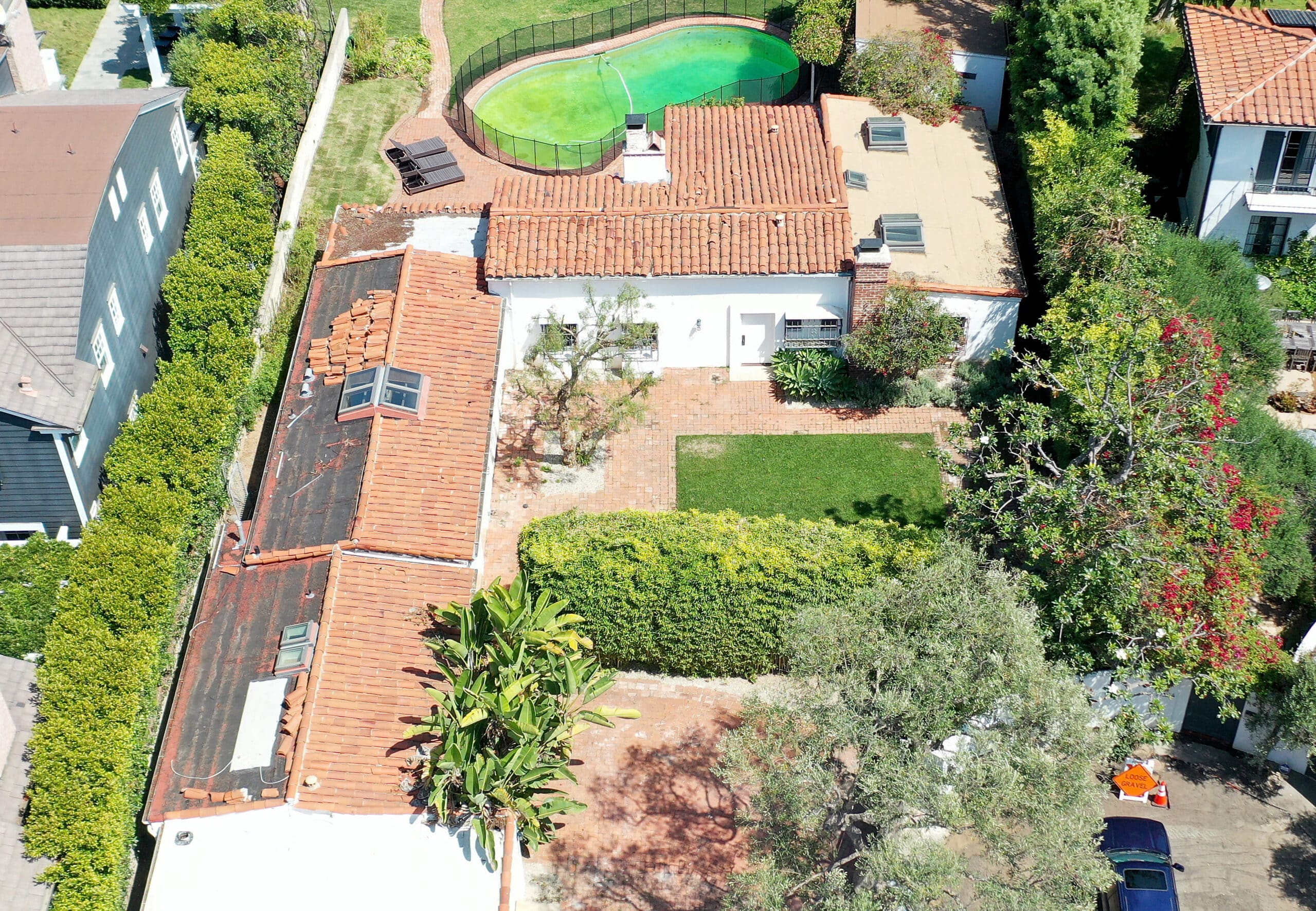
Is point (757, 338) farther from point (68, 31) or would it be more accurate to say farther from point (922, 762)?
point (68, 31)

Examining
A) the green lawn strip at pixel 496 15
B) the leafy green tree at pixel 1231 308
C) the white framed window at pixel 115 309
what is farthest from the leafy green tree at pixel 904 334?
the green lawn strip at pixel 496 15

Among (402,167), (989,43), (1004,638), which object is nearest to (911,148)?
(989,43)

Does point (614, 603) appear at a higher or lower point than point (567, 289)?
lower

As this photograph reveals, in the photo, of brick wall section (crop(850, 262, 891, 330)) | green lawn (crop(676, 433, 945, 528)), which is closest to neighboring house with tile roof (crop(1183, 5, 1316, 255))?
brick wall section (crop(850, 262, 891, 330))

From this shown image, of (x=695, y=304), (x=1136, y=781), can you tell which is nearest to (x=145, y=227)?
(x=695, y=304)

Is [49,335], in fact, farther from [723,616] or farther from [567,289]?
[723,616]
